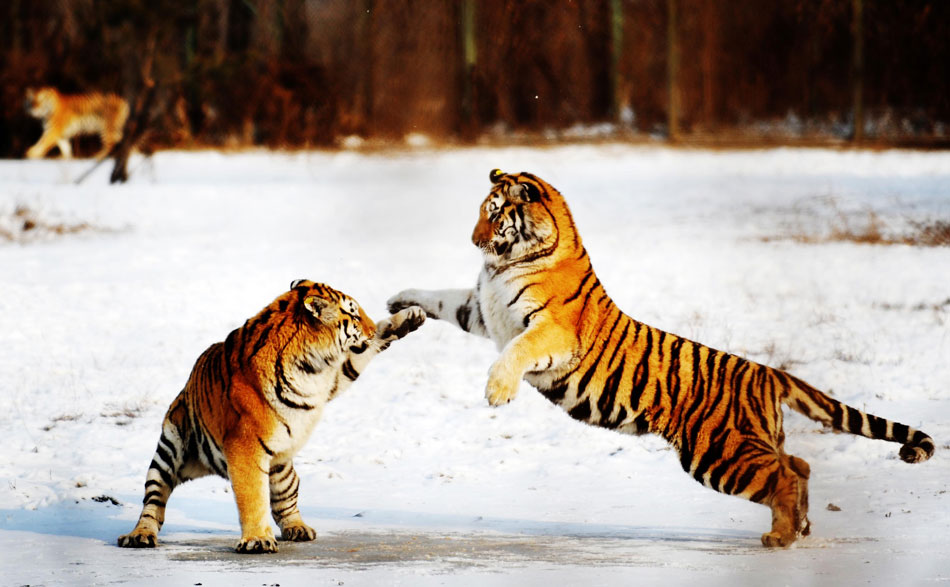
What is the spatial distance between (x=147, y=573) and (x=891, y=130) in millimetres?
15943

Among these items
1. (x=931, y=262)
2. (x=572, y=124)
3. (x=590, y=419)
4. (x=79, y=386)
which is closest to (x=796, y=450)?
(x=590, y=419)

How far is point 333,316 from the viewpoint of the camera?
479 centimetres

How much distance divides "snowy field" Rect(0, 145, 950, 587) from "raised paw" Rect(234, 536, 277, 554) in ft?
0.21

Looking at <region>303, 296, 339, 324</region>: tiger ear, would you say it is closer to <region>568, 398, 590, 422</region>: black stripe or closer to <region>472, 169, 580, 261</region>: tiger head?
<region>472, 169, 580, 261</region>: tiger head

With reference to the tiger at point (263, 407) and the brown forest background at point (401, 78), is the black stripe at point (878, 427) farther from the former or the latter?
the brown forest background at point (401, 78)

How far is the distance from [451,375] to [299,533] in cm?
291

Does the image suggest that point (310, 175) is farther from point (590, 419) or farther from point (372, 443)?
point (590, 419)

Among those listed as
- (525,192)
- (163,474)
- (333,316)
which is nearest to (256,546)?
(163,474)

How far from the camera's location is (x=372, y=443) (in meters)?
6.64

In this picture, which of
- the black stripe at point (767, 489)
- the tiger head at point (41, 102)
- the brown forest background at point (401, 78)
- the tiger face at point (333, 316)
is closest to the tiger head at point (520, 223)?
the tiger face at point (333, 316)

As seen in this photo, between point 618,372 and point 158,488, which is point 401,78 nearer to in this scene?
point 618,372

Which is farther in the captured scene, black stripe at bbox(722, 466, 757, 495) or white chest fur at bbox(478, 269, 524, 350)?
white chest fur at bbox(478, 269, 524, 350)

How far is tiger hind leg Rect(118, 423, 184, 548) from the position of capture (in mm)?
4719

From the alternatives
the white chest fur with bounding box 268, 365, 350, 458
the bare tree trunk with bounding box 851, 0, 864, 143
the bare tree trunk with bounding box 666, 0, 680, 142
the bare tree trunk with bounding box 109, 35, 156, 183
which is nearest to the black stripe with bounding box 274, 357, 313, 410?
the white chest fur with bounding box 268, 365, 350, 458
